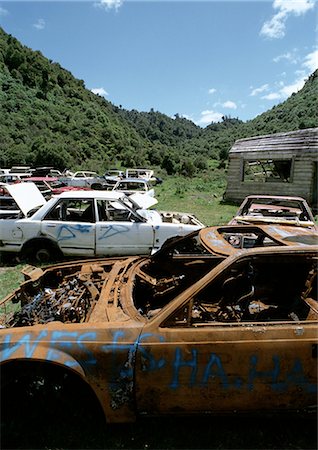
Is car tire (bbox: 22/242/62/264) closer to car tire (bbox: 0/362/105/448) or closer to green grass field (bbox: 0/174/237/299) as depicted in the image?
green grass field (bbox: 0/174/237/299)

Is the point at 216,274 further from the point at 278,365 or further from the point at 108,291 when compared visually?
the point at 108,291

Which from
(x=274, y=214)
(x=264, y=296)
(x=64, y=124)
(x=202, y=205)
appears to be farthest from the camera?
(x=64, y=124)

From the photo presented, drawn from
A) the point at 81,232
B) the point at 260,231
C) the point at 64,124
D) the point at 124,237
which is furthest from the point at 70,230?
the point at 64,124

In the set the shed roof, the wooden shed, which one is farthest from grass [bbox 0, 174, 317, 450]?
the shed roof

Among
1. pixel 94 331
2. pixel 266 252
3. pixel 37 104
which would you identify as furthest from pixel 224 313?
pixel 37 104

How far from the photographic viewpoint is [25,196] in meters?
7.46

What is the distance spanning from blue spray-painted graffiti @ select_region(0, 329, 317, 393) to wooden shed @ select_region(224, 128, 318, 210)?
14.0 m

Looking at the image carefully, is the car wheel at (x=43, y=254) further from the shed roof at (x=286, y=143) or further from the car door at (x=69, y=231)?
the shed roof at (x=286, y=143)

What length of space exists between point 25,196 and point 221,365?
6191 mm

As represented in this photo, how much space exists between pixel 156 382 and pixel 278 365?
2.98 feet

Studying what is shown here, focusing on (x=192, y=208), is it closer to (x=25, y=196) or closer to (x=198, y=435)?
(x=25, y=196)

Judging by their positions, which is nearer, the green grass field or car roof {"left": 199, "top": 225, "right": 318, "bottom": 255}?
car roof {"left": 199, "top": 225, "right": 318, "bottom": 255}

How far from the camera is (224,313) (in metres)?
3.47

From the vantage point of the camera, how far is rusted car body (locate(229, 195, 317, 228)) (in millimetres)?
7148
